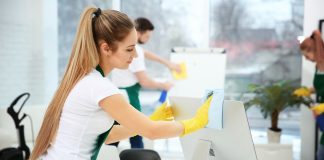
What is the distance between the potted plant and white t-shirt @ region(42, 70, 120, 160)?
6.66 ft

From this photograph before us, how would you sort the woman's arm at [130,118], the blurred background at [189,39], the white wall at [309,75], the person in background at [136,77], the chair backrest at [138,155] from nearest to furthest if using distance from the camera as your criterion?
the woman's arm at [130,118] → the chair backrest at [138,155] → the person in background at [136,77] → the white wall at [309,75] → the blurred background at [189,39]

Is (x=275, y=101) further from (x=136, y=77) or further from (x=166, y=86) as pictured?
(x=136, y=77)

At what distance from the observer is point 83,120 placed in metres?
1.13

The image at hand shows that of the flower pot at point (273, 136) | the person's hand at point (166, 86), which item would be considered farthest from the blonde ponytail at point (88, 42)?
the flower pot at point (273, 136)

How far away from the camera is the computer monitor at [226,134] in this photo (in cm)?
114

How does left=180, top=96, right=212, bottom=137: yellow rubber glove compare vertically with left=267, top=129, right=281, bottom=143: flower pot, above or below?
above

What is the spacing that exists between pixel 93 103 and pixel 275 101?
2.12 metres

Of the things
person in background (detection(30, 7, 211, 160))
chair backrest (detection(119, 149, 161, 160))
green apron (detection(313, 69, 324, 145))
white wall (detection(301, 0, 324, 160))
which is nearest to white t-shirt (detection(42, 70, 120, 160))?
person in background (detection(30, 7, 211, 160))

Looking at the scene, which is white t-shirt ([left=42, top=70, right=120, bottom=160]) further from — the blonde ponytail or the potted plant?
the potted plant

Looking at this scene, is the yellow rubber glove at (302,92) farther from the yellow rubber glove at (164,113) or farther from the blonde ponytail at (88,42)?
the blonde ponytail at (88,42)

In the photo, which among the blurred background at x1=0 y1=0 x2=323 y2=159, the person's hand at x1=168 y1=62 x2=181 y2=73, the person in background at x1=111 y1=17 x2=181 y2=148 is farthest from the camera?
the blurred background at x1=0 y1=0 x2=323 y2=159

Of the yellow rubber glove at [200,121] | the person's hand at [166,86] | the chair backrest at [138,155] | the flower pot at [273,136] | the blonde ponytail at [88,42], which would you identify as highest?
the blonde ponytail at [88,42]

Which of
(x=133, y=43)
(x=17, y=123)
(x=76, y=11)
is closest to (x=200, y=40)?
(x=76, y=11)

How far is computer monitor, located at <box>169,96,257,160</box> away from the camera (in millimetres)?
1136
